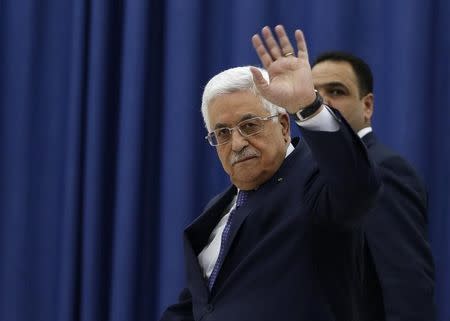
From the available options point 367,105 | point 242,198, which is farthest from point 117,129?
point 242,198

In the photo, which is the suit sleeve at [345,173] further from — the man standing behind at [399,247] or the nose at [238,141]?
the man standing behind at [399,247]

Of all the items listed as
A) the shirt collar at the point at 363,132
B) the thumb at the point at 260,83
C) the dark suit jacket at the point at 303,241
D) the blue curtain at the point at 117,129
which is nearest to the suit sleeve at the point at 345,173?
the dark suit jacket at the point at 303,241

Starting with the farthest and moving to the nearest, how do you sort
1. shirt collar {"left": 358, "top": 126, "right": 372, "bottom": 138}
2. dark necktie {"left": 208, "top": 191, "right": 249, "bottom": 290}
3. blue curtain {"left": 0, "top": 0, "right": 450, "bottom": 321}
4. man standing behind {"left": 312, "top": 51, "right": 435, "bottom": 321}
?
blue curtain {"left": 0, "top": 0, "right": 450, "bottom": 321}
shirt collar {"left": 358, "top": 126, "right": 372, "bottom": 138}
man standing behind {"left": 312, "top": 51, "right": 435, "bottom": 321}
dark necktie {"left": 208, "top": 191, "right": 249, "bottom": 290}

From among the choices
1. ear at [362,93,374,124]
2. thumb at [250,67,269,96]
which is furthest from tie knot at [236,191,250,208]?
ear at [362,93,374,124]

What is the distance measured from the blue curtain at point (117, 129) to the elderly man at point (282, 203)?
1290mm

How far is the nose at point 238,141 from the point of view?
1.57 metres

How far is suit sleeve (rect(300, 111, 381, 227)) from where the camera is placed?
4.11ft

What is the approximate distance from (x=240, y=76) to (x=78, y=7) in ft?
5.80

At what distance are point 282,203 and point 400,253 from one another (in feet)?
1.72

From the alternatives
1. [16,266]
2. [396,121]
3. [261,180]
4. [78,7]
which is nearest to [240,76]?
[261,180]

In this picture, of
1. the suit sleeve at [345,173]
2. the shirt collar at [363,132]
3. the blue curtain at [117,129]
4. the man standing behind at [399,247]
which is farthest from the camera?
the blue curtain at [117,129]

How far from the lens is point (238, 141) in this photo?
1571mm

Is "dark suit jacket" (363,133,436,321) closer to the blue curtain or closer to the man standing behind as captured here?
the man standing behind

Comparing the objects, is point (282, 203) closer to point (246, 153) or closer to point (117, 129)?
point (246, 153)
